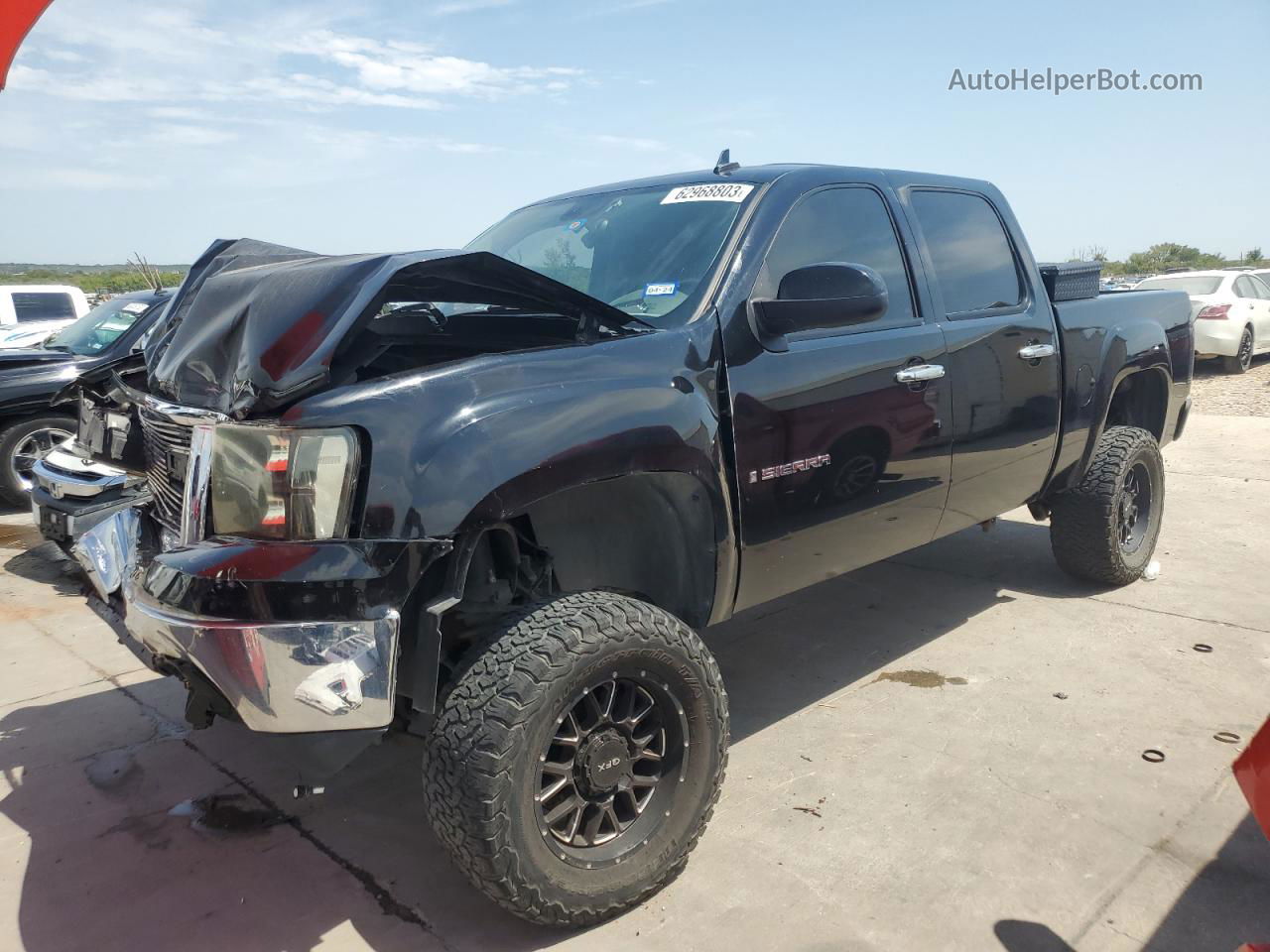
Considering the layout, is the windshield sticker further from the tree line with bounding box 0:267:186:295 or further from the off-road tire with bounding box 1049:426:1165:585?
the tree line with bounding box 0:267:186:295

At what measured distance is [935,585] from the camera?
210 inches

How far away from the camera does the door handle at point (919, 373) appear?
3.44m

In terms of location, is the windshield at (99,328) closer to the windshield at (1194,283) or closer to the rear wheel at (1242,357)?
the windshield at (1194,283)

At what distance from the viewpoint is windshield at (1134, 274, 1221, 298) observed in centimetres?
1444

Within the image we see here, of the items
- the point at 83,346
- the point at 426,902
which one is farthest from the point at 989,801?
→ the point at 83,346

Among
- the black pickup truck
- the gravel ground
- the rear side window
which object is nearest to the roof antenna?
the black pickup truck

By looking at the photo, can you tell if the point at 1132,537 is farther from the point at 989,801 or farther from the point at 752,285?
the point at 752,285

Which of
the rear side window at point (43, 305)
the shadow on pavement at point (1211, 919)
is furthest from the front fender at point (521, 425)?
the rear side window at point (43, 305)

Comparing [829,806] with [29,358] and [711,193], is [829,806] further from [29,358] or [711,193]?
[29,358]

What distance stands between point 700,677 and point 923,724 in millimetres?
1390

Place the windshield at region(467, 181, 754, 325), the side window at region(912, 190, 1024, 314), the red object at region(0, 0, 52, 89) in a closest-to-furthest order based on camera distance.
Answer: the windshield at region(467, 181, 754, 325), the side window at region(912, 190, 1024, 314), the red object at region(0, 0, 52, 89)

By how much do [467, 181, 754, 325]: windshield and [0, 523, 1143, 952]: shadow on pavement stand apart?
1569mm

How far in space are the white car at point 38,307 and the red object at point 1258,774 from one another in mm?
12673

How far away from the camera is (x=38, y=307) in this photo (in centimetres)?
1259
